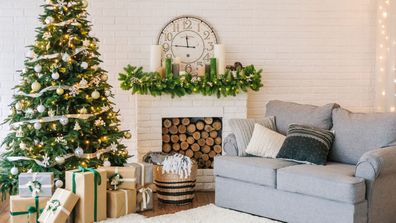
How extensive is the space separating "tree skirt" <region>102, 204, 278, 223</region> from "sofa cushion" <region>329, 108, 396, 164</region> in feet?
2.96

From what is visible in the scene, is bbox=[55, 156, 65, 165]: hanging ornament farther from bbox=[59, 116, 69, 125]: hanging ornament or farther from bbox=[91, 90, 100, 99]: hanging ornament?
bbox=[91, 90, 100, 99]: hanging ornament

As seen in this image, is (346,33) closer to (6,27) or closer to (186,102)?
(186,102)

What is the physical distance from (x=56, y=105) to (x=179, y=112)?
4.84ft

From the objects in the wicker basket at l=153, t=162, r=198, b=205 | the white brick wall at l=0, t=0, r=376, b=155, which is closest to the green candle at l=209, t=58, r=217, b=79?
the white brick wall at l=0, t=0, r=376, b=155

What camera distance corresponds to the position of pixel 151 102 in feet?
19.4

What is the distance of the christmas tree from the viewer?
4879mm

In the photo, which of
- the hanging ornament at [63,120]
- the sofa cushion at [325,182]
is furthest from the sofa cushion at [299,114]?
the hanging ornament at [63,120]

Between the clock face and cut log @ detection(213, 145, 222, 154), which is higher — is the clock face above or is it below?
above

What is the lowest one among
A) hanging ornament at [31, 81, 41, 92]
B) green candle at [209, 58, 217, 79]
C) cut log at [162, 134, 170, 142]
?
cut log at [162, 134, 170, 142]

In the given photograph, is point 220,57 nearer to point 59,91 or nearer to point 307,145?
point 307,145

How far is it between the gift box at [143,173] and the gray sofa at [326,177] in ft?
2.02

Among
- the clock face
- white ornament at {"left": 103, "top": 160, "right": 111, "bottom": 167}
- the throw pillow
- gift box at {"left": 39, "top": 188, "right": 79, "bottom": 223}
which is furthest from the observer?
the clock face

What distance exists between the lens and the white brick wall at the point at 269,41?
6086mm

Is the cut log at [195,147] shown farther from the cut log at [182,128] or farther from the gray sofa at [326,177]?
the gray sofa at [326,177]
